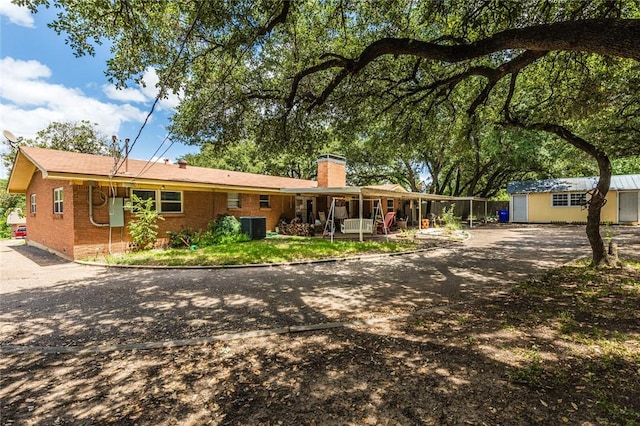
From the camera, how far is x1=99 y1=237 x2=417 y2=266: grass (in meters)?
9.25

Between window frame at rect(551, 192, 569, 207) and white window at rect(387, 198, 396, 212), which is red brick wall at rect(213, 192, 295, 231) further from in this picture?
Result: window frame at rect(551, 192, 569, 207)

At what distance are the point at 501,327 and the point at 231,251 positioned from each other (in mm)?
8615

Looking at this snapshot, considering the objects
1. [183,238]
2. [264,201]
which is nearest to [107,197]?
[183,238]

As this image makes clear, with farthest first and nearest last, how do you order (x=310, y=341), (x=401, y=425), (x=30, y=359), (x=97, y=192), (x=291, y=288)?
(x=97, y=192) → (x=291, y=288) → (x=310, y=341) → (x=30, y=359) → (x=401, y=425)

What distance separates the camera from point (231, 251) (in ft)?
34.9

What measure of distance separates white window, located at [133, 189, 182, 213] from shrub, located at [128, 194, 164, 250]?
467mm

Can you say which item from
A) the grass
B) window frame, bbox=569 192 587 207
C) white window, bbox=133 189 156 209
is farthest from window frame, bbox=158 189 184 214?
window frame, bbox=569 192 587 207

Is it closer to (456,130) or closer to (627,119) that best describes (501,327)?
(456,130)

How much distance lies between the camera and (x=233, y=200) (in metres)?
15.4

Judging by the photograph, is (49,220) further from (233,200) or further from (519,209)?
(519,209)

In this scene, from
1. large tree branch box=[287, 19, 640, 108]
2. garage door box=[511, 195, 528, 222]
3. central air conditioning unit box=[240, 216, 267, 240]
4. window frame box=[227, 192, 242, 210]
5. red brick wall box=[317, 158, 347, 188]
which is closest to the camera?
large tree branch box=[287, 19, 640, 108]

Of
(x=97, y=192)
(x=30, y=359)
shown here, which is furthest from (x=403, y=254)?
(x=97, y=192)

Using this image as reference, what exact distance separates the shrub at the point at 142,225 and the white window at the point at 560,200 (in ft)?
94.2

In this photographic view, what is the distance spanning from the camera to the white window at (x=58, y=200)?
37.6 ft
